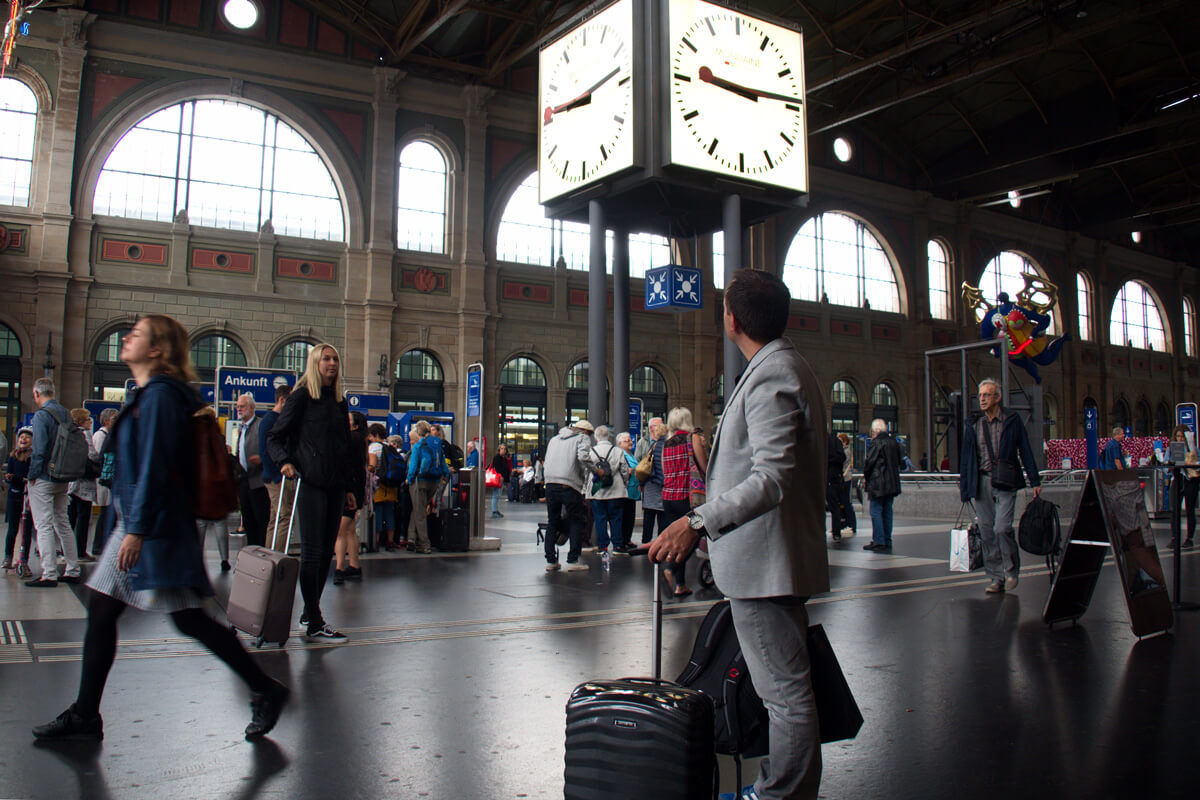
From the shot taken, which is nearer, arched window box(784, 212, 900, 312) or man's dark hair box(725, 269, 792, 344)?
man's dark hair box(725, 269, 792, 344)

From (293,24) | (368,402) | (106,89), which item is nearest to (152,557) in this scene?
(368,402)

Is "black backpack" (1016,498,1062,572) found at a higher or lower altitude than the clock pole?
lower

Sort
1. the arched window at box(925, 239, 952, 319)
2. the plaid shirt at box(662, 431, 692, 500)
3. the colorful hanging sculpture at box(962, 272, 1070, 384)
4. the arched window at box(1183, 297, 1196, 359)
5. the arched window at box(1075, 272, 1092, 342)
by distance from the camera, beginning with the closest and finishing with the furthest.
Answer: the plaid shirt at box(662, 431, 692, 500) < the colorful hanging sculpture at box(962, 272, 1070, 384) < the arched window at box(925, 239, 952, 319) < the arched window at box(1075, 272, 1092, 342) < the arched window at box(1183, 297, 1196, 359)

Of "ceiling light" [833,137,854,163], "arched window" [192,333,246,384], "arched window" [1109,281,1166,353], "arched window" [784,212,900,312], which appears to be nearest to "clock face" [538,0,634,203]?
"arched window" [192,333,246,384]

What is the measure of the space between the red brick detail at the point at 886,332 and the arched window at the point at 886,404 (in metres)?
1.77

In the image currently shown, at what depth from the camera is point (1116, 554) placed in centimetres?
573

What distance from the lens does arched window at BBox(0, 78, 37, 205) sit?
21.5 metres

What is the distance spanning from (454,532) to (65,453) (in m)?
4.60

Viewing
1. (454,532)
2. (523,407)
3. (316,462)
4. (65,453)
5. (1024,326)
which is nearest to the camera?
(316,462)

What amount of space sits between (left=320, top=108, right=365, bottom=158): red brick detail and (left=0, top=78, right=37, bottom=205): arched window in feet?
22.9

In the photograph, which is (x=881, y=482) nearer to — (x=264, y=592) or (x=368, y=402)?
(x=368, y=402)

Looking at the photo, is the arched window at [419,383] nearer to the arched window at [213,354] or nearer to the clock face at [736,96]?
the arched window at [213,354]

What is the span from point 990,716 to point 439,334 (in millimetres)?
22919

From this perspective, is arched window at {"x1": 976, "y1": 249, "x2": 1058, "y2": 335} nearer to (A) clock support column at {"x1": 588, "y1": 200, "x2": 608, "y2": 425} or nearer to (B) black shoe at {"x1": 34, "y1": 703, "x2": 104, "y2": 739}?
(A) clock support column at {"x1": 588, "y1": 200, "x2": 608, "y2": 425}
